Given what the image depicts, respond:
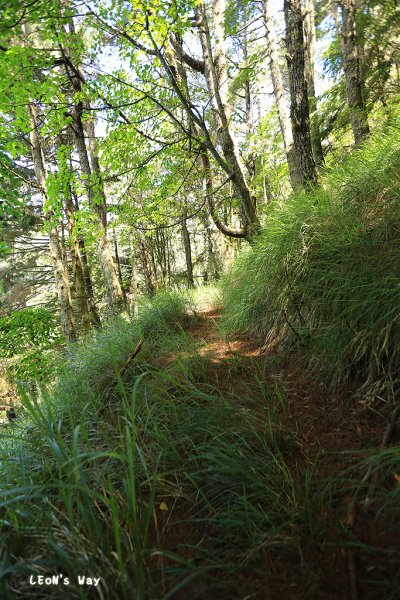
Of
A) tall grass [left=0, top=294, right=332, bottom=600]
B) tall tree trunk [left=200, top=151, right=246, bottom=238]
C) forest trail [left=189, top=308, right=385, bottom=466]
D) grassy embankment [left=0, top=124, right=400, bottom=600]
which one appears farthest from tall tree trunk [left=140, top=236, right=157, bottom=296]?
tall grass [left=0, top=294, right=332, bottom=600]

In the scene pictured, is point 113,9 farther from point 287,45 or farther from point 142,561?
point 142,561

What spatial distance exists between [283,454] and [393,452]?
46 cm

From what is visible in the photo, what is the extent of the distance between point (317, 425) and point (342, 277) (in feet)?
3.19

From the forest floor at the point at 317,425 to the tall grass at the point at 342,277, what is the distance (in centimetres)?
15

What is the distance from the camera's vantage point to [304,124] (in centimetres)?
383

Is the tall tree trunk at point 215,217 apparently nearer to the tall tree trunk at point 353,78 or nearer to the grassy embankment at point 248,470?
the tall tree trunk at point 353,78

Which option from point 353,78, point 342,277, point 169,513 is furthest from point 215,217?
point 169,513

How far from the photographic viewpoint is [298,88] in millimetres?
3773

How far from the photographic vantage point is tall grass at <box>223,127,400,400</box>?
5.35ft

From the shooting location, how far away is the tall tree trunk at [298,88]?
12.4 ft

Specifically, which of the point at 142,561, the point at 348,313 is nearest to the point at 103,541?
the point at 142,561

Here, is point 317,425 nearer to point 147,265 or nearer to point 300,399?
point 300,399

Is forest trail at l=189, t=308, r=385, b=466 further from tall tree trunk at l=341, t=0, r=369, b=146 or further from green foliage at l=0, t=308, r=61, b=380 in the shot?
green foliage at l=0, t=308, r=61, b=380

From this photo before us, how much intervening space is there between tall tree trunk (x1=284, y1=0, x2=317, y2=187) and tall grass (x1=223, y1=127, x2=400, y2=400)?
880 millimetres
